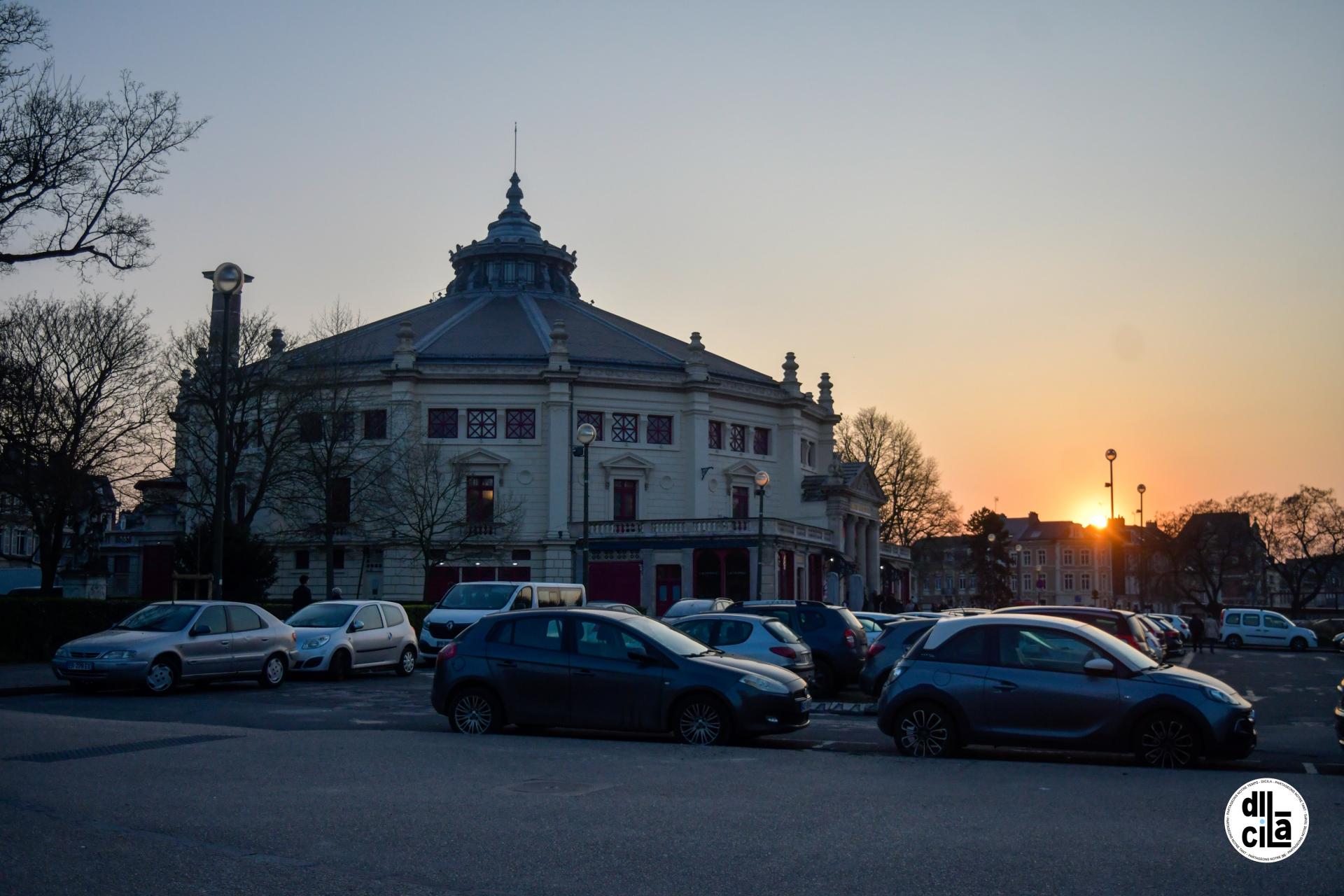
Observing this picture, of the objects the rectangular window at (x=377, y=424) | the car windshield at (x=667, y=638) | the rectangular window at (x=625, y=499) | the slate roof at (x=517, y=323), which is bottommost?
the car windshield at (x=667, y=638)

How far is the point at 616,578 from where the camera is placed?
224ft

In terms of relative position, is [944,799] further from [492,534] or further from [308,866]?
[492,534]

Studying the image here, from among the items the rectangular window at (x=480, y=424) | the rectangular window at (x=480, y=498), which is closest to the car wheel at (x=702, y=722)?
the rectangular window at (x=480, y=498)

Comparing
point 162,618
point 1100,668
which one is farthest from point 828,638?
point 162,618

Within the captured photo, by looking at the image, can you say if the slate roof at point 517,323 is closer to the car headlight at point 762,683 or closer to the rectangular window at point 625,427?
the rectangular window at point 625,427

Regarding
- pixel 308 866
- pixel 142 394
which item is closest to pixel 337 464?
pixel 142 394

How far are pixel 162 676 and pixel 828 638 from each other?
11427 mm

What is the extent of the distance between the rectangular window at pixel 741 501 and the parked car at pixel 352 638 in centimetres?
5001

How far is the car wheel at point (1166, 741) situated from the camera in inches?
516

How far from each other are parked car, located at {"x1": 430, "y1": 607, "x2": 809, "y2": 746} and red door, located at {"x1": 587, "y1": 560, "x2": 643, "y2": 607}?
51.9 meters

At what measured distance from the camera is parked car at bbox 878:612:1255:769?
13188 millimetres

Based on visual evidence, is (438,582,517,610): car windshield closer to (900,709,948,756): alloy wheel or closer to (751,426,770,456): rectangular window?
(900,709,948,756): alloy wheel

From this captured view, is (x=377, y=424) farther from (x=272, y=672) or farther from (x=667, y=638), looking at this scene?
(x=667, y=638)

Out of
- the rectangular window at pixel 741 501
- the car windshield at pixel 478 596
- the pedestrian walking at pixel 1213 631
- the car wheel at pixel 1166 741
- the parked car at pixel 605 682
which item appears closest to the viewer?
the car wheel at pixel 1166 741
